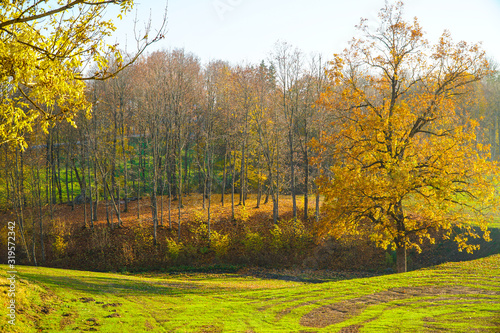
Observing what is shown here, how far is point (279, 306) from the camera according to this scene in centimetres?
1168

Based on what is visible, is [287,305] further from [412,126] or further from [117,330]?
[412,126]

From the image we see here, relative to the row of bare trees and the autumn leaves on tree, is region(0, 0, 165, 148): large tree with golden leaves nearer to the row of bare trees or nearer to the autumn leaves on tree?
the autumn leaves on tree

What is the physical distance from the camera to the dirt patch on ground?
9828 millimetres

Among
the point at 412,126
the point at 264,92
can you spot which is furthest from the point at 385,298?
the point at 264,92

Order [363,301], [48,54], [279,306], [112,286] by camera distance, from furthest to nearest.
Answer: [112,286]
[279,306]
[363,301]
[48,54]

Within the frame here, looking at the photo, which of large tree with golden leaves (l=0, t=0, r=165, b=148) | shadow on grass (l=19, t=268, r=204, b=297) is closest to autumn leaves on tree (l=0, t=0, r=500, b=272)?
large tree with golden leaves (l=0, t=0, r=165, b=148)

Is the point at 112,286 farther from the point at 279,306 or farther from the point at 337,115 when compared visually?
the point at 337,115

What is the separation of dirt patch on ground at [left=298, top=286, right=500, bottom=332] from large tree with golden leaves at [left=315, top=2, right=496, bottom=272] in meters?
2.50

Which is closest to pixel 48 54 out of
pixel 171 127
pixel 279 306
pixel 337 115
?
pixel 279 306

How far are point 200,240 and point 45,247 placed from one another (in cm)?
1134

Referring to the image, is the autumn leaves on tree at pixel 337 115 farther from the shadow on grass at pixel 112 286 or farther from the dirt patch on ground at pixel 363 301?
the shadow on grass at pixel 112 286

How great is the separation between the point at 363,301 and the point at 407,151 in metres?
6.68

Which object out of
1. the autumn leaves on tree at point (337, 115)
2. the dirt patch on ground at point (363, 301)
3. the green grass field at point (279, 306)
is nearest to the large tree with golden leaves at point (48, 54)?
the autumn leaves on tree at point (337, 115)

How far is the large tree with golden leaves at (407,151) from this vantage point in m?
13.1
